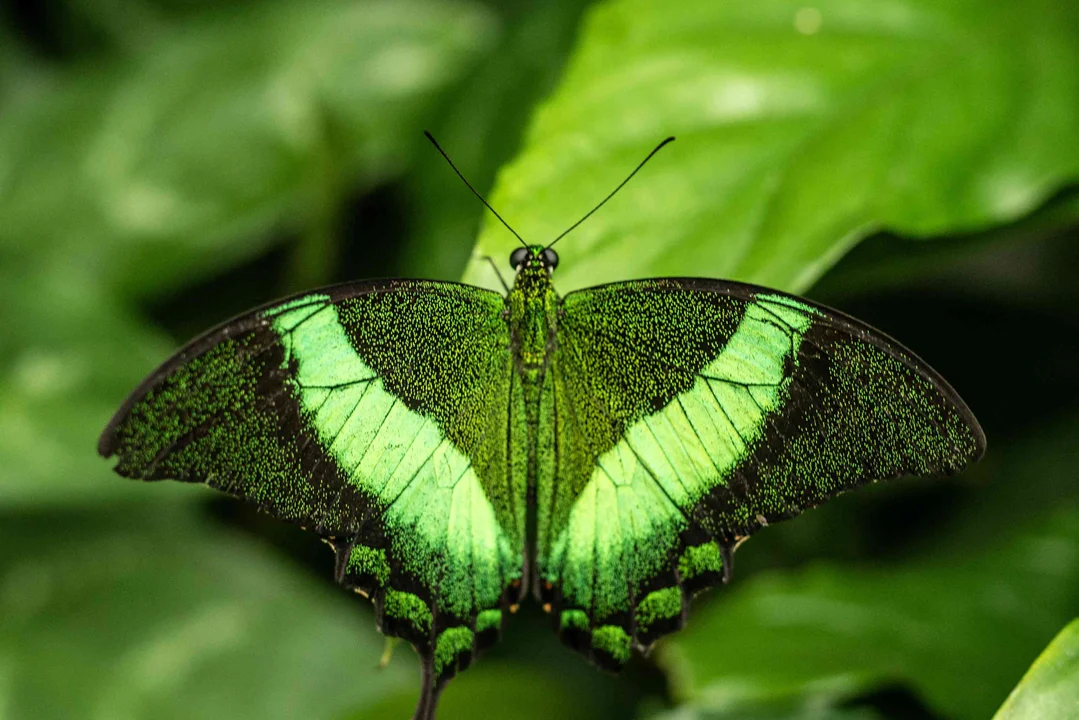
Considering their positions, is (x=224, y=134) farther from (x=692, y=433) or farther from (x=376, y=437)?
(x=692, y=433)

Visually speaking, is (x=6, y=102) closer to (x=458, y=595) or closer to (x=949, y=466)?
(x=458, y=595)

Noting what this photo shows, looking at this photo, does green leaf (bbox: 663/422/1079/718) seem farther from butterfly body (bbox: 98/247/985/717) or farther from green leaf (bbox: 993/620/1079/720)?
green leaf (bbox: 993/620/1079/720)

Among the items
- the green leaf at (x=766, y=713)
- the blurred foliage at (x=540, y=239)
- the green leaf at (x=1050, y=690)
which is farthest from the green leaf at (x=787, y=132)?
the green leaf at (x=766, y=713)

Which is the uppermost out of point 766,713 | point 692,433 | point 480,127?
point 480,127

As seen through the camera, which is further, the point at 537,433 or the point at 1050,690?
the point at 537,433

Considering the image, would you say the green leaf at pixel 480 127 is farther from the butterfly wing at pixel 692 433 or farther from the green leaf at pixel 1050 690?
the green leaf at pixel 1050 690

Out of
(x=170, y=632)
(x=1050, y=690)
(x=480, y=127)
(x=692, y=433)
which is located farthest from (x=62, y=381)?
(x=1050, y=690)

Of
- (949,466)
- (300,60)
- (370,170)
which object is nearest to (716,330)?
(949,466)
